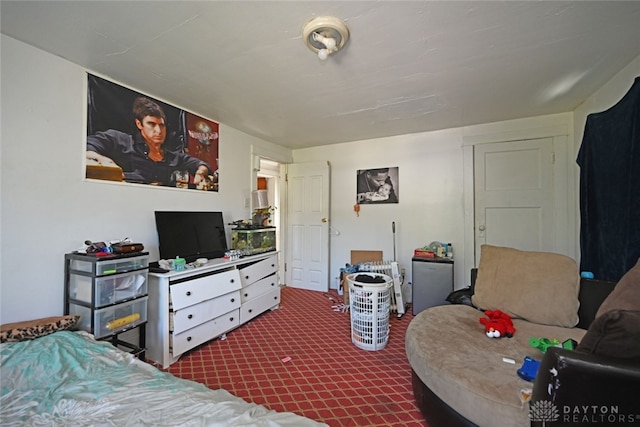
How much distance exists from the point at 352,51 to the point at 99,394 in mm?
2248

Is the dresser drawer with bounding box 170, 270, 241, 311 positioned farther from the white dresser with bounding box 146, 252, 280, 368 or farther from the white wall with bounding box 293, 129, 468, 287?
the white wall with bounding box 293, 129, 468, 287

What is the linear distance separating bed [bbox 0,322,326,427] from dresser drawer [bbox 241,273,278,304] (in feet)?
4.54

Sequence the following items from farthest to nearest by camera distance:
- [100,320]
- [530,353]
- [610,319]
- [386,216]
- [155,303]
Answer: [386,216] < [155,303] < [100,320] < [530,353] < [610,319]

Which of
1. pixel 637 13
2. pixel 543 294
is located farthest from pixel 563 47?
pixel 543 294

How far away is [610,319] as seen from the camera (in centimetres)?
88

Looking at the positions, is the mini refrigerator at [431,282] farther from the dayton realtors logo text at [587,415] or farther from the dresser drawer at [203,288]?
the dayton realtors logo text at [587,415]

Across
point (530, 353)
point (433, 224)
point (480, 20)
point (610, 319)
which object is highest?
point (480, 20)

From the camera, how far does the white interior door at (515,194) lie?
9.87 feet

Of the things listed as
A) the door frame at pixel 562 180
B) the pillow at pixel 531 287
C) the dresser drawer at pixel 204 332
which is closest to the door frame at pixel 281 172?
the dresser drawer at pixel 204 332

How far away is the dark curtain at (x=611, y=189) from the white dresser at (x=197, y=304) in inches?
122

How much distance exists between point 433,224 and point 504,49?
2.20 m

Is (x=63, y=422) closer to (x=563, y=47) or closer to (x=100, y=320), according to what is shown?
(x=100, y=320)

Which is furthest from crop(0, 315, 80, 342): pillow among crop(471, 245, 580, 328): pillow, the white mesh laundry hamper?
crop(471, 245, 580, 328): pillow

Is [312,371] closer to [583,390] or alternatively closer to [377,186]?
[583,390]
